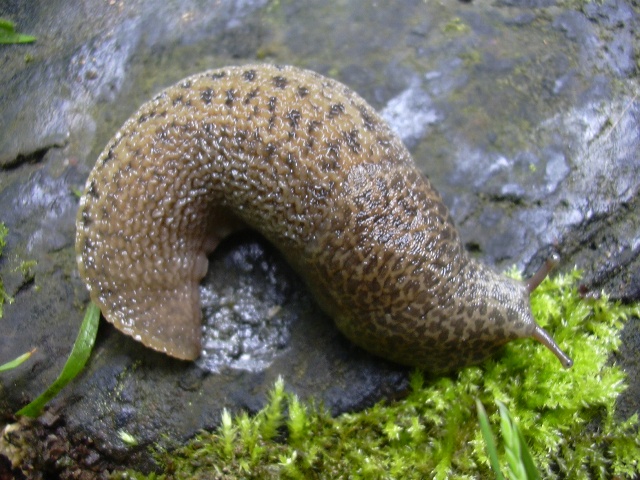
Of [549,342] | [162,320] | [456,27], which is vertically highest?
[456,27]

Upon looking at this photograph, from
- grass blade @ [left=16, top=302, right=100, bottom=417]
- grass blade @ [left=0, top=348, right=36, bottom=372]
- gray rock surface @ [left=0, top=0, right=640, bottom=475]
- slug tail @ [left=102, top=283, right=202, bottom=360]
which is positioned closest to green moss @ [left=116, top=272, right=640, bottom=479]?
gray rock surface @ [left=0, top=0, right=640, bottom=475]

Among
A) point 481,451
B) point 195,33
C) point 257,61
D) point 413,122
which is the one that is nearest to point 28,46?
point 195,33

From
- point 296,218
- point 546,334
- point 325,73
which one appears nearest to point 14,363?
point 296,218

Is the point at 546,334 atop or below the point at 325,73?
below

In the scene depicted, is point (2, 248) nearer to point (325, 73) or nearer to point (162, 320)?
point (162, 320)

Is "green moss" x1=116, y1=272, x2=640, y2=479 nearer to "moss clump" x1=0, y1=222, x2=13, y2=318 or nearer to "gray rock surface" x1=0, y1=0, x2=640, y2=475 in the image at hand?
"gray rock surface" x1=0, y1=0, x2=640, y2=475

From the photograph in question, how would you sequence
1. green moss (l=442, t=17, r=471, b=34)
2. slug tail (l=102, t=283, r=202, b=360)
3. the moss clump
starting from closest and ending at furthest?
slug tail (l=102, t=283, r=202, b=360), the moss clump, green moss (l=442, t=17, r=471, b=34)

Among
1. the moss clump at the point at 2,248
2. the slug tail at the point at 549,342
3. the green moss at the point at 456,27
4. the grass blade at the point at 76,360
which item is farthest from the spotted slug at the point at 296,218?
the green moss at the point at 456,27
